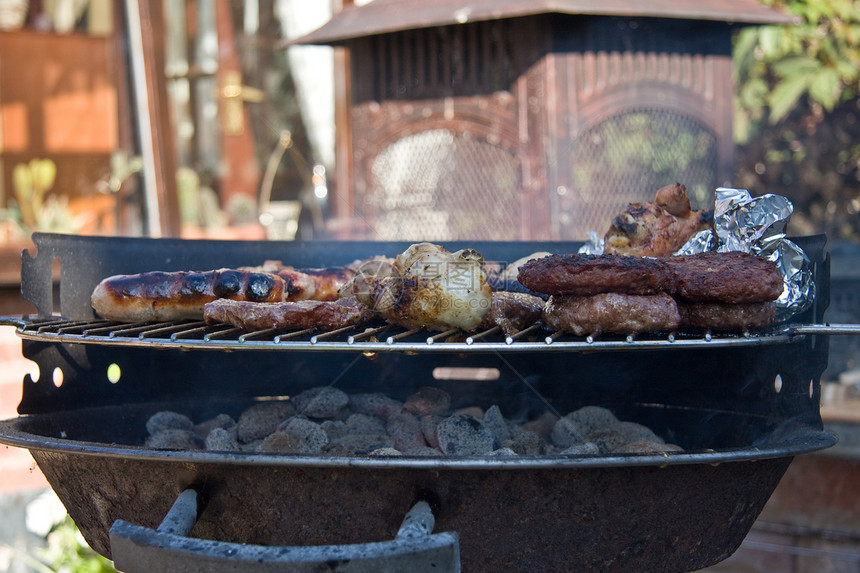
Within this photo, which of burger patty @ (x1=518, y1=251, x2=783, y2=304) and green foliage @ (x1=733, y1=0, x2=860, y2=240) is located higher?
green foliage @ (x1=733, y1=0, x2=860, y2=240)

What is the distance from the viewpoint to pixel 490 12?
146 inches

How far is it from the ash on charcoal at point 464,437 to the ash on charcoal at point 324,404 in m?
0.48

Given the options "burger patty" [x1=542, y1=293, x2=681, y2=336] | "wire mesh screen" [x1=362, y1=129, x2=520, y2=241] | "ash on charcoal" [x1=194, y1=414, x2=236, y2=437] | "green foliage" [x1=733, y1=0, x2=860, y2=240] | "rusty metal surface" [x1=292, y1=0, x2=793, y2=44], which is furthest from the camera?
"green foliage" [x1=733, y1=0, x2=860, y2=240]

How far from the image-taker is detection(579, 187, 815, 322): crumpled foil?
2391 mm

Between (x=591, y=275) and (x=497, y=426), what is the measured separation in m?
0.71

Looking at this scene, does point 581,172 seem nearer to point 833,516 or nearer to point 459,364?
point 459,364

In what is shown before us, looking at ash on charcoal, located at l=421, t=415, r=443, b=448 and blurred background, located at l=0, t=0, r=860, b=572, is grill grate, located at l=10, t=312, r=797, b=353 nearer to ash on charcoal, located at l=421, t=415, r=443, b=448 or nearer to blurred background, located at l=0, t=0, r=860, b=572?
ash on charcoal, located at l=421, t=415, r=443, b=448

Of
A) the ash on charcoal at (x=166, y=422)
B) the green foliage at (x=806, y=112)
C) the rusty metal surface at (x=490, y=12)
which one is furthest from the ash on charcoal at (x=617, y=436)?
the green foliage at (x=806, y=112)

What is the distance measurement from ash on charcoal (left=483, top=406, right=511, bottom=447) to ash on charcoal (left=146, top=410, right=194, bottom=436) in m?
1.04

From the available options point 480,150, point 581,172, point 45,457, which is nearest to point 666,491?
point 45,457

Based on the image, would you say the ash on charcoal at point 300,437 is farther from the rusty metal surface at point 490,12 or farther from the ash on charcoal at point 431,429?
the rusty metal surface at point 490,12

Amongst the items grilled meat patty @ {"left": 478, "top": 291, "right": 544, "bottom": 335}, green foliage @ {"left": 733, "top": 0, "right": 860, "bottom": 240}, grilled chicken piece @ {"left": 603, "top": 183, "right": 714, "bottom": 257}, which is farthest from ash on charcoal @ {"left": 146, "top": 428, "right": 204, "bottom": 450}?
green foliage @ {"left": 733, "top": 0, "right": 860, "bottom": 240}

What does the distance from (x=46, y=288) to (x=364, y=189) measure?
222 cm

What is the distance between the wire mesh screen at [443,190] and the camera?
13.6ft
